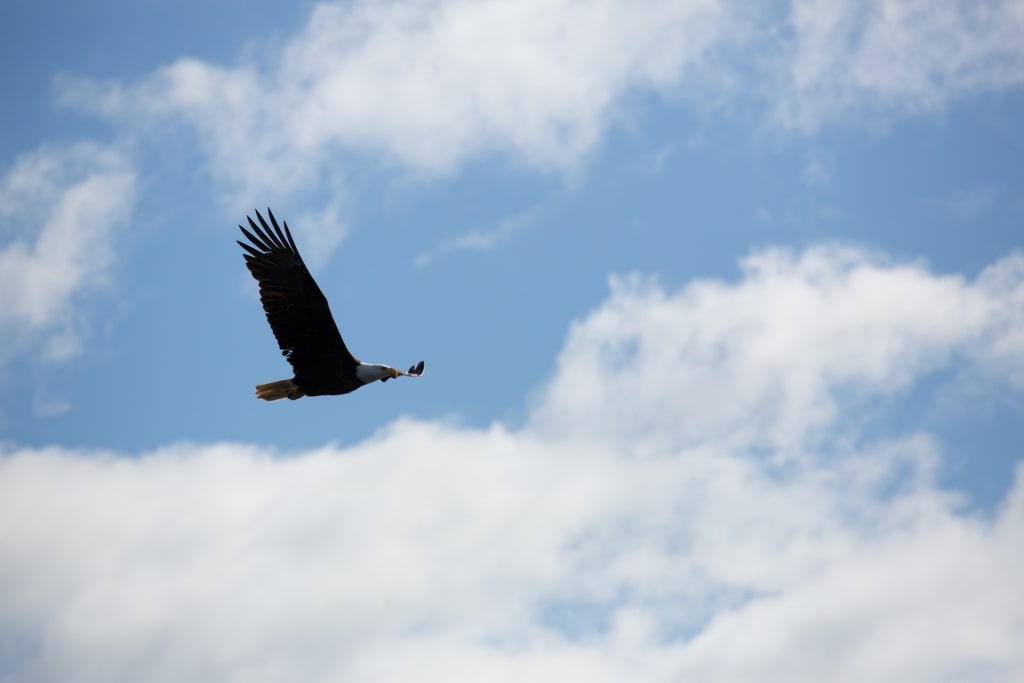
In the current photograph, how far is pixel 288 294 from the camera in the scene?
32.3m

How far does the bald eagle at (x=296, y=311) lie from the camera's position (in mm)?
32281

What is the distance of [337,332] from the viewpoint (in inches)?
1278

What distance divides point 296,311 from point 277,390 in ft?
5.97

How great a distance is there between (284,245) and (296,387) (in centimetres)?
287

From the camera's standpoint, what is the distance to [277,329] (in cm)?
3247

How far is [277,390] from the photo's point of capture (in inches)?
1308

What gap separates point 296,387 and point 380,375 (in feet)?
5.49

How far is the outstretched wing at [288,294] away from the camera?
32.3m

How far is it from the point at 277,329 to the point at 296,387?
1.36m

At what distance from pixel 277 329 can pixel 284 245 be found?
162 centimetres

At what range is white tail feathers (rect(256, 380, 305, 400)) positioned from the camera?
33156 mm

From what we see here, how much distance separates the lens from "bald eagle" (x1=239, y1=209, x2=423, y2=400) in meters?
32.3

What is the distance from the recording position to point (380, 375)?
33.1 meters

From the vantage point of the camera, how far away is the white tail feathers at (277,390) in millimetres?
33156
